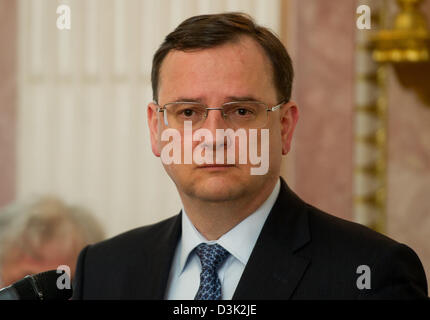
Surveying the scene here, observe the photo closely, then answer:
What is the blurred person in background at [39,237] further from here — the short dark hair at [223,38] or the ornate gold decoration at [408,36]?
the ornate gold decoration at [408,36]

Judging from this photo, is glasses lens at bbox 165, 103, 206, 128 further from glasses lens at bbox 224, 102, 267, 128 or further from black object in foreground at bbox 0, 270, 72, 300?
black object in foreground at bbox 0, 270, 72, 300

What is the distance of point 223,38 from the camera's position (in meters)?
1.01

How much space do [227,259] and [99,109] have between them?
1.54 m

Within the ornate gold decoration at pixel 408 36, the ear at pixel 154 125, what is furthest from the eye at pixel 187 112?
the ornate gold decoration at pixel 408 36

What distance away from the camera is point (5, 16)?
254 centimetres

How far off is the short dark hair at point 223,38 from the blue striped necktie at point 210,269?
9.4 inches

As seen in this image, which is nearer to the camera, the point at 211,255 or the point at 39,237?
the point at 211,255

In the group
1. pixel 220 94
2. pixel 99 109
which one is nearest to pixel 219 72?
pixel 220 94

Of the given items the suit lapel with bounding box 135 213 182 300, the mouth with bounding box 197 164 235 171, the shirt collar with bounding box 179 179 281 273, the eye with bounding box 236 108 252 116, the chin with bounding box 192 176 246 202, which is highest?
the eye with bounding box 236 108 252 116

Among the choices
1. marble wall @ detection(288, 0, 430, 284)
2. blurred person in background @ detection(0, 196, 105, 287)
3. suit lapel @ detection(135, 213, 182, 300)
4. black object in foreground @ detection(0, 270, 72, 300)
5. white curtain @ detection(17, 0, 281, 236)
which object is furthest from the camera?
white curtain @ detection(17, 0, 281, 236)

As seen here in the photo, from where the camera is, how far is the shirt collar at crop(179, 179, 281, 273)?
100 cm

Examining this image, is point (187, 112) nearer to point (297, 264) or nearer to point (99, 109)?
point (297, 264)

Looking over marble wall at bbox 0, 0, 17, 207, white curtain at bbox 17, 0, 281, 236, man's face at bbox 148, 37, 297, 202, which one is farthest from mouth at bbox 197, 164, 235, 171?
marble wall at bbox 0, 0, 17, 207

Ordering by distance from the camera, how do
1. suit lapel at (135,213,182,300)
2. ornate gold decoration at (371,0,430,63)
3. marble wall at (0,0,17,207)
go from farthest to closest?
1. marble wall at (0,0,17,207)
2. ornate gold decoration at (371,0,430,63)
3. suit lapel at (135,213,182,300)
